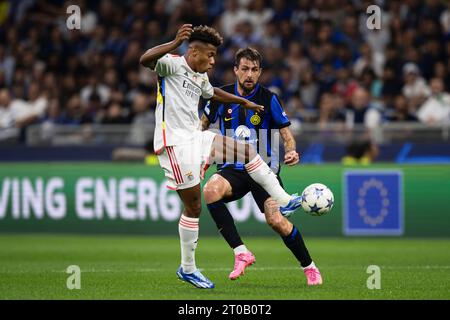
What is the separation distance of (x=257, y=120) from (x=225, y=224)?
3.61ft

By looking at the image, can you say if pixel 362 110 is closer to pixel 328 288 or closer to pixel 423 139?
pixel 423 139

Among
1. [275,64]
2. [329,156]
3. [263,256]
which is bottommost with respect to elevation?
[263,256]

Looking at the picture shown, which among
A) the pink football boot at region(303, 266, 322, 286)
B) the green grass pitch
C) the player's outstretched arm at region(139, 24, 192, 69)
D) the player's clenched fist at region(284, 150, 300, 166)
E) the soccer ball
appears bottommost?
the green grass pitch

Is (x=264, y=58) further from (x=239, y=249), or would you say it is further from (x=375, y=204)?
(x=239, y=249)

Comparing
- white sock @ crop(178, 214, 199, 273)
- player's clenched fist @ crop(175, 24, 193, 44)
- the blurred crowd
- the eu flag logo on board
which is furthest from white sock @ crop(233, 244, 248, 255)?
the blurred crowd

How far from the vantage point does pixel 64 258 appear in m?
13.0

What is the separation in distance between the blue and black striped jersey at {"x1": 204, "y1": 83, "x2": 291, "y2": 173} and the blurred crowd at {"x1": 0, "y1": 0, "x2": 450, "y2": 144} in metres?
7.16

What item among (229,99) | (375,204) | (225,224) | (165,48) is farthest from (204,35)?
(375,204)

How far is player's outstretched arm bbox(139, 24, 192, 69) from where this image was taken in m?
8.26

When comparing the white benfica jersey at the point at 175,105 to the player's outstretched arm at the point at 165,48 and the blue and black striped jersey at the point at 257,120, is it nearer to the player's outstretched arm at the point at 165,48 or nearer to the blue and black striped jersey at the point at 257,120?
the player's outstretched arm at the point at 165,48

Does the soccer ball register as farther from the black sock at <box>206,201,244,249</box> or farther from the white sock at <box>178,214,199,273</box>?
the white sock at <box>178,214,199,273</box>

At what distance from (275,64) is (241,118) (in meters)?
9.21
